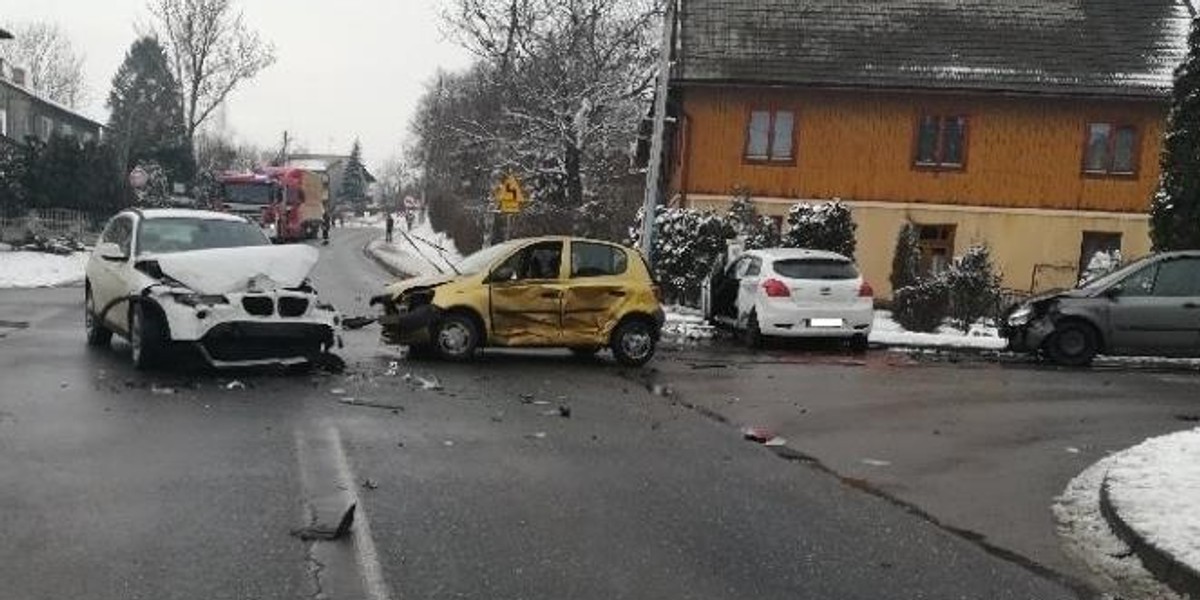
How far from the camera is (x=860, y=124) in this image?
99.0ft

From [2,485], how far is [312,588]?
2.75 meters

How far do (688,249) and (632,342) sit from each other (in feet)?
28.3

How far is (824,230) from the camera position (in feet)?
75.3

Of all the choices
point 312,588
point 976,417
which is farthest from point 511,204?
point 312,588

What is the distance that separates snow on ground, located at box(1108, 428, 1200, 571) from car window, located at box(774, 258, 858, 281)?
757cm

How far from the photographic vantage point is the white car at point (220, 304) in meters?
11.0

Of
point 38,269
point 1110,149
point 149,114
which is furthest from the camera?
point 149,114

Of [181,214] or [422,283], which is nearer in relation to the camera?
[181,214]

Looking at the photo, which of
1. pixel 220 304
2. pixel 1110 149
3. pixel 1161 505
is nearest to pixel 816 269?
pixel 220 304

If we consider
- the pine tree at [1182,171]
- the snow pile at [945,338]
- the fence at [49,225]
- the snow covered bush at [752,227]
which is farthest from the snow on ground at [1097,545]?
the fence at [49,225]

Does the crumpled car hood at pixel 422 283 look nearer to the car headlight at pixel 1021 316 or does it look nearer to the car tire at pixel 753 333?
the car tire at pixel 753 333

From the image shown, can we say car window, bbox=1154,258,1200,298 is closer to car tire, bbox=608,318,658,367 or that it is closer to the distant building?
car tire, bbox=608,318,658,367

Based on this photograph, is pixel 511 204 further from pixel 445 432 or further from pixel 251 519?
pixel 251 519

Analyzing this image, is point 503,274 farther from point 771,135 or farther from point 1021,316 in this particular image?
point 771,135
